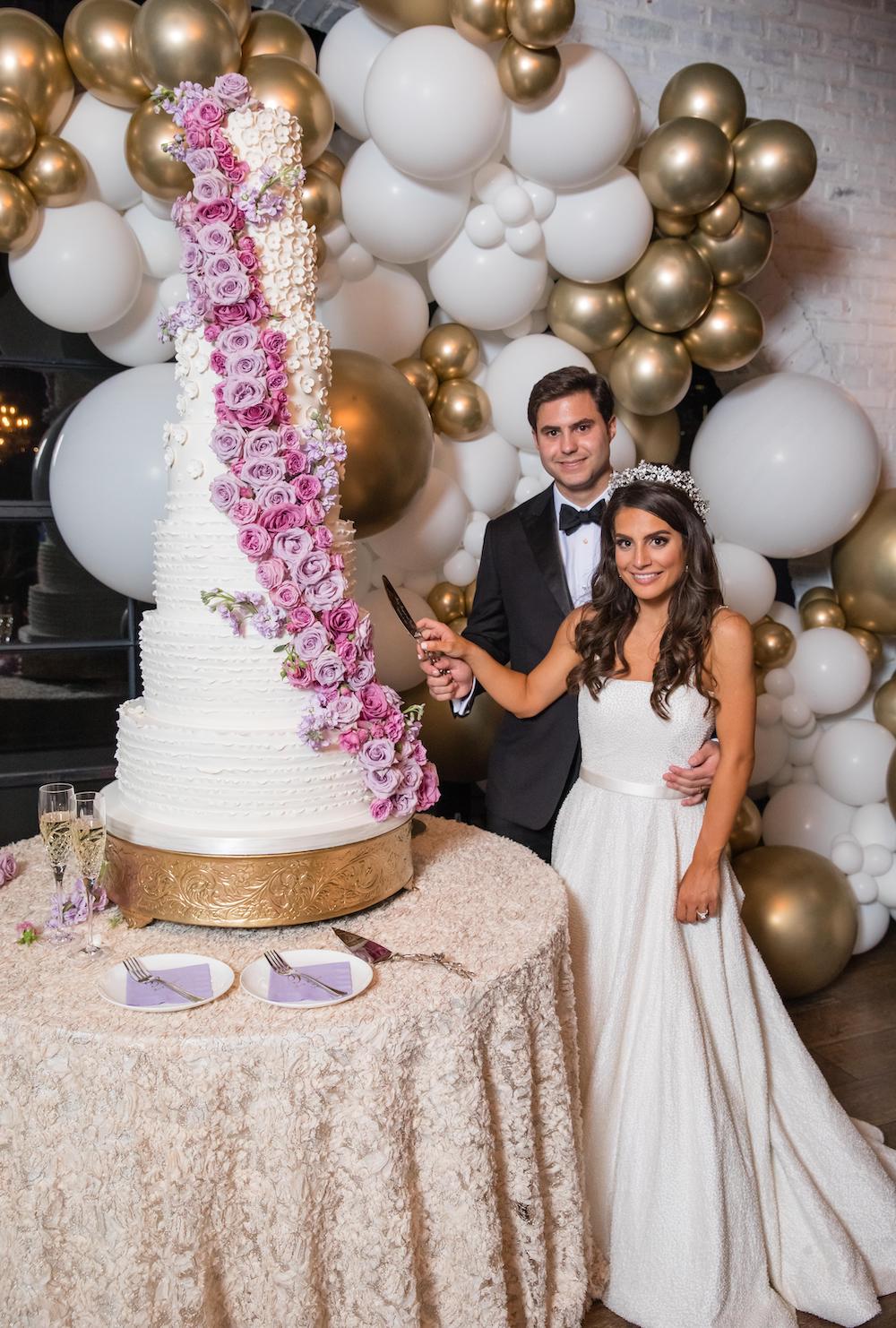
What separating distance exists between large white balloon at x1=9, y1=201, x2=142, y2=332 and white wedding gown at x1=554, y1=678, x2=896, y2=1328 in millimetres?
1630

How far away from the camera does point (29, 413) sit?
11.7ft

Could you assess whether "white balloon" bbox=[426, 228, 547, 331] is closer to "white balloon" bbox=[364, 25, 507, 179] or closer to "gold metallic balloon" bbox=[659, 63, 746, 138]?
"white balloon" bbox=[364, 25, 507, 179]

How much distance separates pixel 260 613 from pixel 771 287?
3221 mm

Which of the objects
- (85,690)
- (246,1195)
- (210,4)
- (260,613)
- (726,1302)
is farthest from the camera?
(85,690)

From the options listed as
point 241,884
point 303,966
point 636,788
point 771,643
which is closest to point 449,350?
point 771,643

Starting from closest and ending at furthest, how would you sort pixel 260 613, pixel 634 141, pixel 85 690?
1. pixel 260 613
2. pixel 634 141
3. pixel 85 690

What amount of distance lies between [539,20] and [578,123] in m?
0.28

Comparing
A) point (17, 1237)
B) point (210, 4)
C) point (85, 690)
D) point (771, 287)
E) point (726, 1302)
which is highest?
point (210, 4)

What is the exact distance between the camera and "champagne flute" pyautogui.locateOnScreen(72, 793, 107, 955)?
1.83 meters

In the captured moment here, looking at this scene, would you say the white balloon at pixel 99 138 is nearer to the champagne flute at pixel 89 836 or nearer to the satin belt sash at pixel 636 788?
the champagne flute at pixel 89 836

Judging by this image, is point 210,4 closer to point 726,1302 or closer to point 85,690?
point 85,690

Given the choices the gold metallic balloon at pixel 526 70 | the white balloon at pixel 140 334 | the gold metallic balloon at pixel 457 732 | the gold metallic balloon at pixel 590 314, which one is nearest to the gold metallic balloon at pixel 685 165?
the gold metallic balloon at pixel 590 314

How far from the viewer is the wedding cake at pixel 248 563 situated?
189 centimetres

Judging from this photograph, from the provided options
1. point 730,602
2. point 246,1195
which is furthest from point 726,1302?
point 730,602
